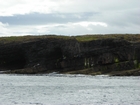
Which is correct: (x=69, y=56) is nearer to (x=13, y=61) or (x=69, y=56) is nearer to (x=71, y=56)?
(x=71, y=56)

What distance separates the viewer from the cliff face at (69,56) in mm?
152413

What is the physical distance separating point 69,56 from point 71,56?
93cm

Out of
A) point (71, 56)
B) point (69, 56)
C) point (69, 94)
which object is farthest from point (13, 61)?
point (69, 94)

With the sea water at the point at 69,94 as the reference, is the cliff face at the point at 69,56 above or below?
above

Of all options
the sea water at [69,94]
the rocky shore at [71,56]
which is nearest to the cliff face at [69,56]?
the rocky shore at [71,56]

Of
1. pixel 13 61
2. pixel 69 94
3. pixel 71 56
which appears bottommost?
pixel 69 94

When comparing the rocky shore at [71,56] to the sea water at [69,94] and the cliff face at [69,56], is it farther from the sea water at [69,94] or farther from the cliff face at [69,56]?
the sea water at [69,94]

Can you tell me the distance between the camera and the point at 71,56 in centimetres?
16262

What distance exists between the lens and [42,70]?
158 metres

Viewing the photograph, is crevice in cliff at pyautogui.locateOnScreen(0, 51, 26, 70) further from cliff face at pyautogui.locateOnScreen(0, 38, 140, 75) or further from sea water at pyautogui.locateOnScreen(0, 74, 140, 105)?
sea water at pyautogui.locateOnScreen(0, 74, 140, 105)

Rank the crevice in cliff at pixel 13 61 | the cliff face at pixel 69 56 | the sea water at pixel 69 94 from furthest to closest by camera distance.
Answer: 1. the crevice in cliff at pixel 13 61
2. the cliff face at pixel 69 56
3. the sea water at pixel 69 94

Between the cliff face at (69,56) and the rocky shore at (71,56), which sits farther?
the cliff face at (69,56)

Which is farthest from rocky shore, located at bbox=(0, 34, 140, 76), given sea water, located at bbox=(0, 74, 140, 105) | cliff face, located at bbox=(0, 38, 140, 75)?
sea water, located at bbox=(0, 74, 140, 105)

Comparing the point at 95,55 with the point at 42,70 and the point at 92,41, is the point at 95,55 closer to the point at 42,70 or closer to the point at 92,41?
the point at 92,41
